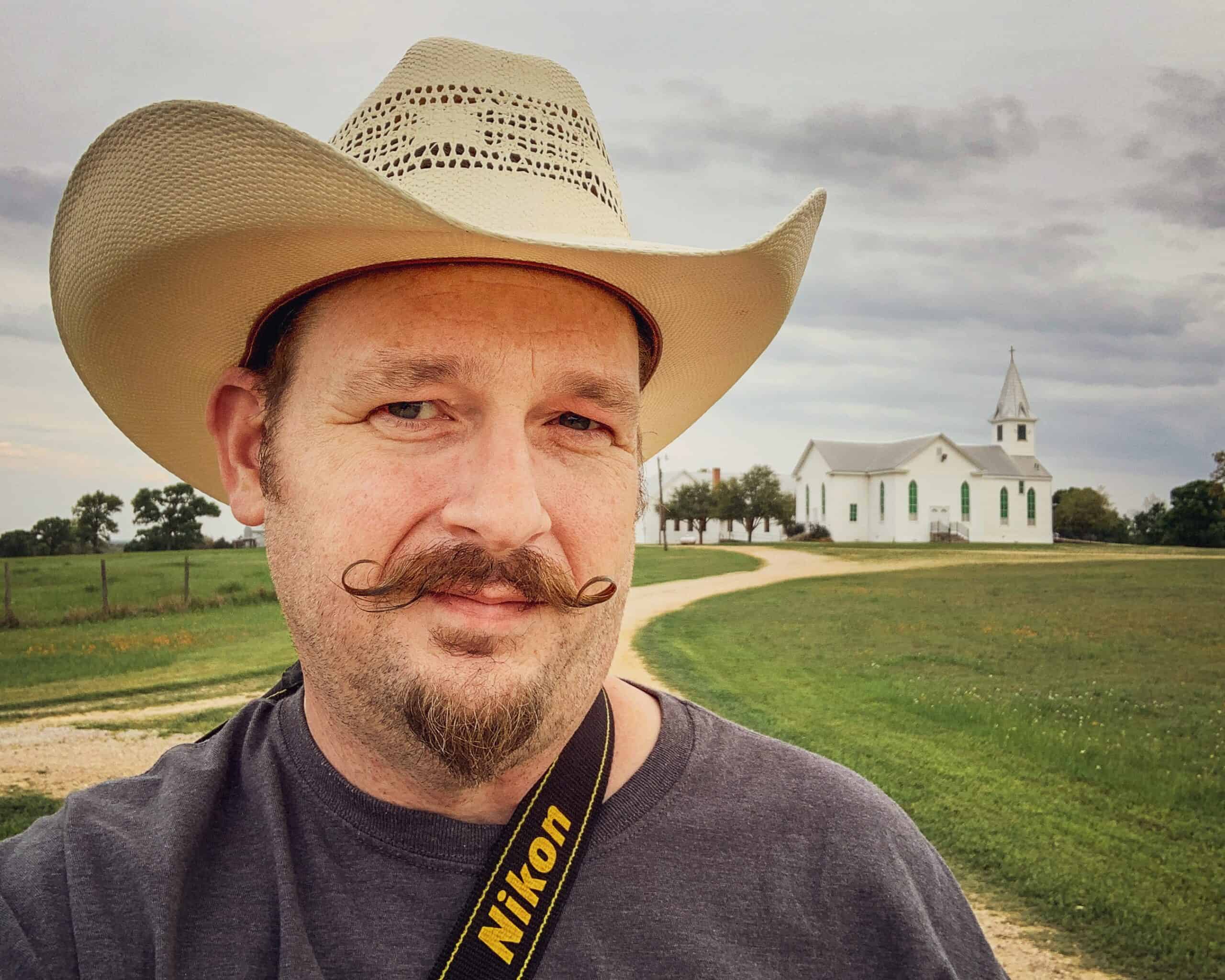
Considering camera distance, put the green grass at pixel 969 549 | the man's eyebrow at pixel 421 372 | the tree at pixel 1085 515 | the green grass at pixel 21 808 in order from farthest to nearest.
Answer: the tree at pixel 1085 515 < the green grass at pixel 969 549 < the green grass at pixel 21 808 < the man's eyebrow at pixel 421 372

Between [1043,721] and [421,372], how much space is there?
337 inches

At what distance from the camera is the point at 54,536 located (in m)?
12.9

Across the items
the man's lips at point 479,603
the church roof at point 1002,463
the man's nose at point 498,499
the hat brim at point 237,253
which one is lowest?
the man's lips at point 479,603

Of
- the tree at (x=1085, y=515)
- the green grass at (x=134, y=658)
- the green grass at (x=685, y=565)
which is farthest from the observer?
the tree at (x=1085, y=515)

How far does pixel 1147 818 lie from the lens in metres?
5.92

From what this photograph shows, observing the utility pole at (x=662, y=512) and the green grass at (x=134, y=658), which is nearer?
the green grass at (x=134, y=658)

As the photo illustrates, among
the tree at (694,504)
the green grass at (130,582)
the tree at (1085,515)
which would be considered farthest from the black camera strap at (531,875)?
the tree at (694,504)

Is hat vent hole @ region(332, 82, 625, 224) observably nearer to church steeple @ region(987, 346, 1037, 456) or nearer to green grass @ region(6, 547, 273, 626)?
green grass @ region(6, 547, 273, 626)

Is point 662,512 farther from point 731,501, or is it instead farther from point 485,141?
point 485,141

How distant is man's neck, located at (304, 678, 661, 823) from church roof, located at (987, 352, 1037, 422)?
217 ft

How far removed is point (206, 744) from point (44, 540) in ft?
44.8

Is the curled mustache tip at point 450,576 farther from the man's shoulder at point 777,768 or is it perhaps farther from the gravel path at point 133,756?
the gravel path at point 133,756

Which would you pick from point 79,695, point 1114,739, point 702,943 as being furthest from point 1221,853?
point 79,695

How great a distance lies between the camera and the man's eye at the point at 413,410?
1.41m
